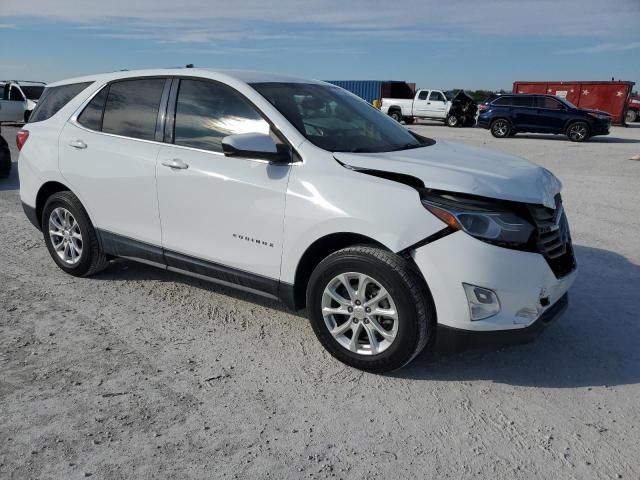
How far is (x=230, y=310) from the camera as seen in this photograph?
418 centimetres

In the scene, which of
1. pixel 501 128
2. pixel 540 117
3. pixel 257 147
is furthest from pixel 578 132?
pixel 257 147

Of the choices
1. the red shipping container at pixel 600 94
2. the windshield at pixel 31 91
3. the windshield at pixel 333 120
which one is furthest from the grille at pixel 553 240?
the red shipping container at pixel 600 94

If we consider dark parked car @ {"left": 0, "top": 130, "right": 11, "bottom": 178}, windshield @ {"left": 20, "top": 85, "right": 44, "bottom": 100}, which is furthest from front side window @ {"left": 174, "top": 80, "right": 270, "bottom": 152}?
windshield @ {"left": 20, "top": 85, "right": 44, "bottom": 100}

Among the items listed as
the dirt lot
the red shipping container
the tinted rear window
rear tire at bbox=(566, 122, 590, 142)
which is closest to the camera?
the dirt lot

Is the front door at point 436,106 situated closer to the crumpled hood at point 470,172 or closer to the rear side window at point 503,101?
the rear side window at point 503,101

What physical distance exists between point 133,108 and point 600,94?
29789 millimetres

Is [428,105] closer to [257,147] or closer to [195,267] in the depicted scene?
[195,267]

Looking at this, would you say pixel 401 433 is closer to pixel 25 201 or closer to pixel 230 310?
pixel 230 310

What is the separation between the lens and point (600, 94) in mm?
28609

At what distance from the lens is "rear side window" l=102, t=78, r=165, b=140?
4109 mm

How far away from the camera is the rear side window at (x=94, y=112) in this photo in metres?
4.46

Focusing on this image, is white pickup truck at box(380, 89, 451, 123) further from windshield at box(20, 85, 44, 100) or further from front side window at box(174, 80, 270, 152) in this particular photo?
front side window at box(174, 80, 270, 152)

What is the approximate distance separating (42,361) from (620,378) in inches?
137

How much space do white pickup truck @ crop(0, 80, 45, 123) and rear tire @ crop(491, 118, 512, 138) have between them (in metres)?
17.0
